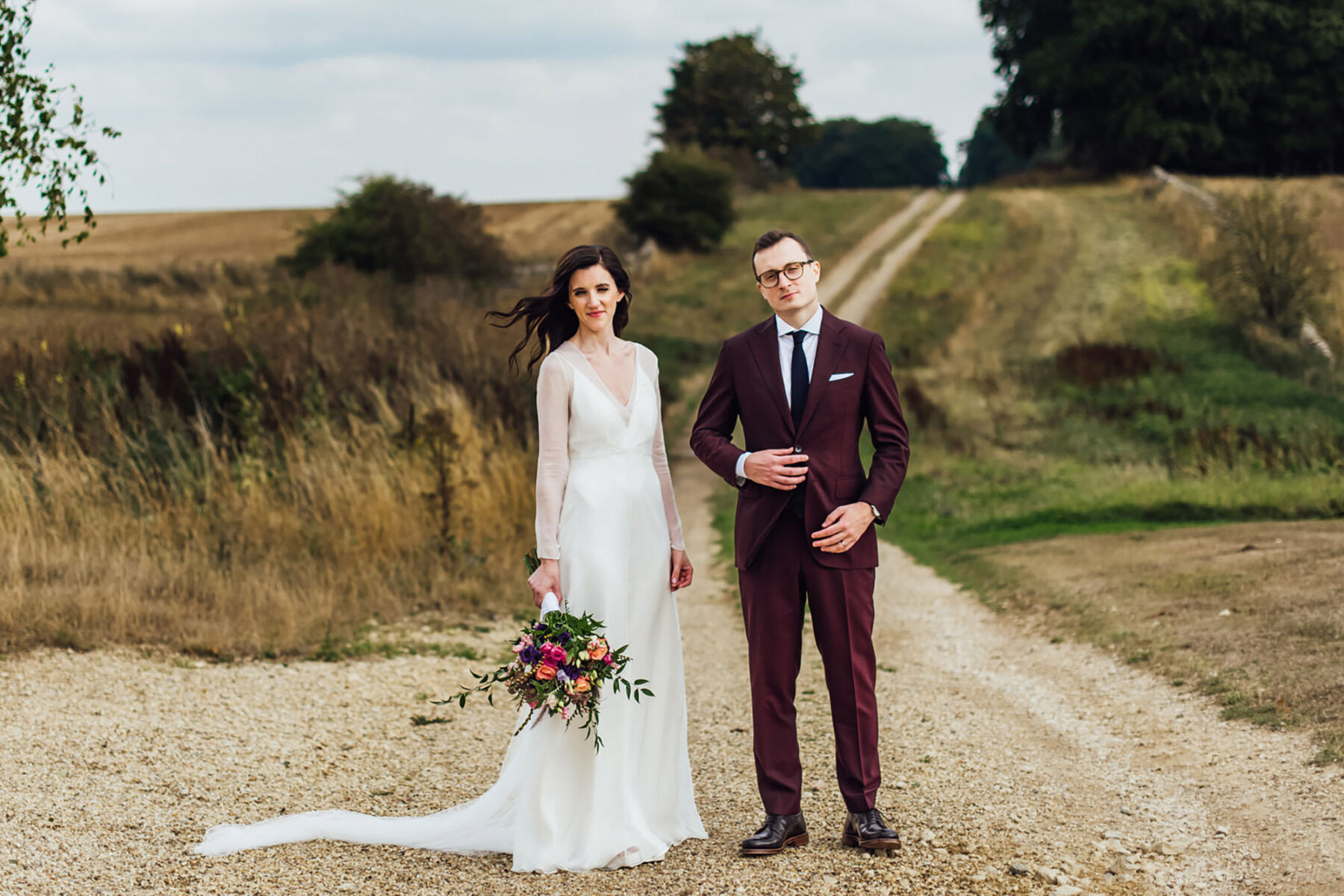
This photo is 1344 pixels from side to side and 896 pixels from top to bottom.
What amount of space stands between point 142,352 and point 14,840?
856 cm

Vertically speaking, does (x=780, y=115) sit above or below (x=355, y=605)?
above

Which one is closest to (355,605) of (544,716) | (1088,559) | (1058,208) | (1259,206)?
(544,716)

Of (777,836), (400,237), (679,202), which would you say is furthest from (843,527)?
(679,202)

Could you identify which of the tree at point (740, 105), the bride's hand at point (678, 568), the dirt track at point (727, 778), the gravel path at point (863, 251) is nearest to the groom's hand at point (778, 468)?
the bride's hand at point (678, 568)

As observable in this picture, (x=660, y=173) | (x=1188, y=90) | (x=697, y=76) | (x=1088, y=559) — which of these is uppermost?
(x=697, y=76)

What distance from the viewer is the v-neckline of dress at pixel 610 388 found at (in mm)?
4727

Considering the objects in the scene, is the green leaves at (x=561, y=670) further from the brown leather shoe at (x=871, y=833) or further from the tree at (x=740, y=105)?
the tree at (x=740, y=105)

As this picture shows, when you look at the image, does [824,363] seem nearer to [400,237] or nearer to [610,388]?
[610,388]

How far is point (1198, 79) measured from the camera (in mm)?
42281

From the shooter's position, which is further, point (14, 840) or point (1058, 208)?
point (1058, 208)

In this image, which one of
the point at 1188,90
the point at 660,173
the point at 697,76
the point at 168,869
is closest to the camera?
the point at 168,869

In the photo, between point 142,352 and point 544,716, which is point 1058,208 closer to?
point 142,352

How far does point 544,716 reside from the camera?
15.2 feet

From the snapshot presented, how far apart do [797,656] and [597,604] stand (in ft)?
2.68
